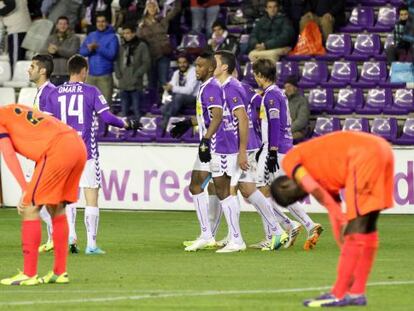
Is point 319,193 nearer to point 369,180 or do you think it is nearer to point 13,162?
point 369,180

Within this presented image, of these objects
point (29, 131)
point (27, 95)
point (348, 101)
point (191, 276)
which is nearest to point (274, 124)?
point (191, 276)

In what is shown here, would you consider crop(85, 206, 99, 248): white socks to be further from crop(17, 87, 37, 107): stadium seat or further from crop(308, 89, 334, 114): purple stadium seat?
crop(17, 87, 37, 107): stadium seat

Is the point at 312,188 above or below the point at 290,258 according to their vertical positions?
above

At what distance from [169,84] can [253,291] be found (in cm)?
1487

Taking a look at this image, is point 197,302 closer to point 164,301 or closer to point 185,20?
point 164,301

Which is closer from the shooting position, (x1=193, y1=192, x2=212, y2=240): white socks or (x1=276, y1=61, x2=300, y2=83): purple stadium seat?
(x1=193, y1=192, x2=212, y2=240): white socks

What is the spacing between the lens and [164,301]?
38.2 ft

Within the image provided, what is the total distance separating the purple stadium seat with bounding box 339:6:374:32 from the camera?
2780 cm

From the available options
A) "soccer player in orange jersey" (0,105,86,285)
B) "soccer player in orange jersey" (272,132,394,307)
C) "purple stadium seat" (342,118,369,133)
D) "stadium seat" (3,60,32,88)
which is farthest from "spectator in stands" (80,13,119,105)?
"soccer player in orange jersey" (272,132,394,307)

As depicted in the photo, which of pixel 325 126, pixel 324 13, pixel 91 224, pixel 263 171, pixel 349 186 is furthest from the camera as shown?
pixel 324 13

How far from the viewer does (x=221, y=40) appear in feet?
90.0

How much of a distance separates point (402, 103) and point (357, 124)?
3.16 ft

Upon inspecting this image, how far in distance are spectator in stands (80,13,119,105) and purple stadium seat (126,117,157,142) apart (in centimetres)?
120

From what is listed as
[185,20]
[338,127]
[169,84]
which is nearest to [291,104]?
[338,127]
